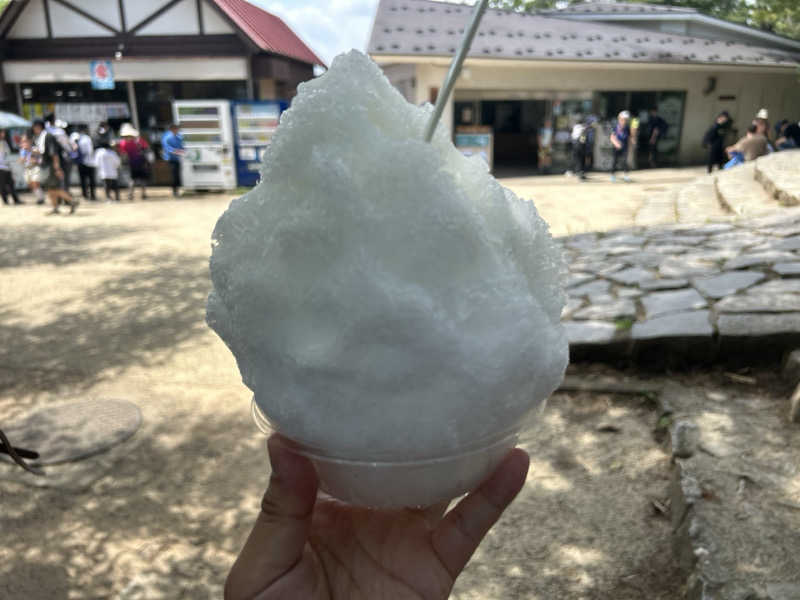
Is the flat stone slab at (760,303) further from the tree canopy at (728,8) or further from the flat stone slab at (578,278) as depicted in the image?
the tree canopy at (728,8)

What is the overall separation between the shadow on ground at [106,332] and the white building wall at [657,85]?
A: 8921 mm

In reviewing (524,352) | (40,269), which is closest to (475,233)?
(524,352)

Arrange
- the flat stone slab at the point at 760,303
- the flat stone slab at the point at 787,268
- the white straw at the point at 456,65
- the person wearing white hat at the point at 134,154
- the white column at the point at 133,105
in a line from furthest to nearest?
the white column at the point at 133,105 < the person wearing white hat at the point at 134,154 < the flat stone slab at the point at 787,268 < the flat stone slab at the point at 760,303 < the white straw at the point at 456,65

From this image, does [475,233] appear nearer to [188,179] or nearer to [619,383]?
[619,383]

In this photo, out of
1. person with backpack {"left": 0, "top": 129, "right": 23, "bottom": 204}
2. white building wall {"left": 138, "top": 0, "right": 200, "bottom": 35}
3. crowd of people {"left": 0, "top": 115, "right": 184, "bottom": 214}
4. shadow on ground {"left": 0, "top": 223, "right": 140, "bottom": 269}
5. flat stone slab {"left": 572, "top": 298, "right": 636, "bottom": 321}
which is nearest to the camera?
flat stone slab {"left": 572, "top": 298, "right": 636, "bottom": 321}

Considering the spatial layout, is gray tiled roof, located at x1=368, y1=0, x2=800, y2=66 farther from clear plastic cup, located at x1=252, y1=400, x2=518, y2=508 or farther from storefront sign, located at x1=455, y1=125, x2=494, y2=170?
clear plastic cup, located at x1=252, y1=400, x2=518, y2=508

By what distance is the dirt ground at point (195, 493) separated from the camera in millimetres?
2578

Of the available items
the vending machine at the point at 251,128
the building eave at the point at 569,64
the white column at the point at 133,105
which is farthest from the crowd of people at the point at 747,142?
the white column at the point at 133,105

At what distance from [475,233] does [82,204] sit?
1403 cm

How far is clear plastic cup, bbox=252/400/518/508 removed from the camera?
1067mm

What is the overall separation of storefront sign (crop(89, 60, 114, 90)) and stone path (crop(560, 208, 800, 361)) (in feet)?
44.2

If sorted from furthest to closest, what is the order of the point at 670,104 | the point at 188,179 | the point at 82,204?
the point at 670,104, the point at 188,179, the point at 82,204

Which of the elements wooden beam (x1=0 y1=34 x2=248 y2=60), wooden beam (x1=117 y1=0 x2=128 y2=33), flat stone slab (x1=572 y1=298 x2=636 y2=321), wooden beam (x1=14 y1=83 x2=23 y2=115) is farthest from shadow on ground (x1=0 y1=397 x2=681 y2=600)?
wooden beam (x1=14 y1=83 x2=23 y2=115)

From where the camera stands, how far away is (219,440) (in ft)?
12.0
